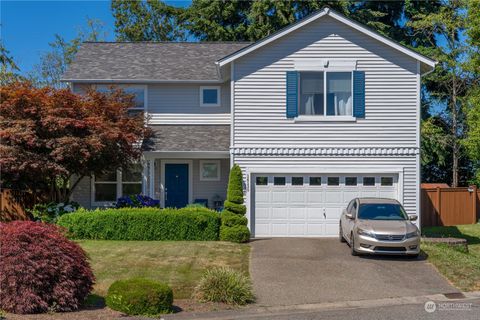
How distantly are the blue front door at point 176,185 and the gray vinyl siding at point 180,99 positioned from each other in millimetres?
2146

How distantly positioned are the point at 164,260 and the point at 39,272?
5146mm

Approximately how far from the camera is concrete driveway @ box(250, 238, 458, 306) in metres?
12.1

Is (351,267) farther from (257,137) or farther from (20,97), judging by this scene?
(20,97)

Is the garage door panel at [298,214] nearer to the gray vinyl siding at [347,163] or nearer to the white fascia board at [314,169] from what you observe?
the white fascia board at [314,169]

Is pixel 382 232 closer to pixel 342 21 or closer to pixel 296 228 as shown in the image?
pixel 296 228

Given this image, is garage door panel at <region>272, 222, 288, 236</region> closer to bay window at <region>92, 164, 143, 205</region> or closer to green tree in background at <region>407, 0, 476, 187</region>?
bay window at <region>92, 164, 143, 205</region>

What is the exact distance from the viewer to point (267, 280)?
43.4ft

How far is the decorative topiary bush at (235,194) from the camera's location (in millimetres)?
18531

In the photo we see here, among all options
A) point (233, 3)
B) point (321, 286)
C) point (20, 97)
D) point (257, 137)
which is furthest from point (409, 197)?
point (233, 3)

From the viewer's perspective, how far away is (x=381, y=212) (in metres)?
16.5

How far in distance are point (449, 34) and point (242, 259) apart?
2423 centimetres

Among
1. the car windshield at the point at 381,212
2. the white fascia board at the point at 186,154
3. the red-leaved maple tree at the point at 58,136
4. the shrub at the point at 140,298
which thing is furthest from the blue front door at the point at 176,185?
the shrub at the point at 140,298

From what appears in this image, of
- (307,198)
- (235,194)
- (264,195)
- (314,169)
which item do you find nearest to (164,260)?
(235,194)

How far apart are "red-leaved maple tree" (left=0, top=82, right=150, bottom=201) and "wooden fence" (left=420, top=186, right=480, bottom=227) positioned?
1379cm
